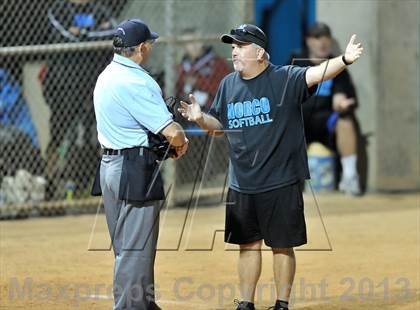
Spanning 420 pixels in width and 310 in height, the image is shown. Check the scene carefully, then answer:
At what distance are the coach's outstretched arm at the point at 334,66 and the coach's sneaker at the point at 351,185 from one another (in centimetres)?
599

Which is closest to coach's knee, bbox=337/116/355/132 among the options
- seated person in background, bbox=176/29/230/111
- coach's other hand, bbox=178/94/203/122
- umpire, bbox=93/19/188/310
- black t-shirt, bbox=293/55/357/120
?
black t-shirt, bbox=293/55/357/120

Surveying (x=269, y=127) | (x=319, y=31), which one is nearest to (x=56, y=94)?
(x=319, y=31)

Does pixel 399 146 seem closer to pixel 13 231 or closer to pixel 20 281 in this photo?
pixel 13 231

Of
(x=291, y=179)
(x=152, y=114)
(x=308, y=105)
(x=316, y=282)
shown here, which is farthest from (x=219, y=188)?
(x=152, y=114)

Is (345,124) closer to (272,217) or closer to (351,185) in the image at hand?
(351,185)

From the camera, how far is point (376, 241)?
32.4 ft

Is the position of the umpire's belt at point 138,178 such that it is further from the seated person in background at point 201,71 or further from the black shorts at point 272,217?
the seated person in background at point 201,71

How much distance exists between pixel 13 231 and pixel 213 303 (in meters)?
3.80

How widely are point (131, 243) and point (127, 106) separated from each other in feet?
2.86

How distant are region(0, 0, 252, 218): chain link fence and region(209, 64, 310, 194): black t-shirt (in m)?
4.76

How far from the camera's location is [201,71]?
12.9 m

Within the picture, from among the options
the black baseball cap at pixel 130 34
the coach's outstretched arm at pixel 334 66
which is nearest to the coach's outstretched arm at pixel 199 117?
the black baseball cap at pixel 130 34

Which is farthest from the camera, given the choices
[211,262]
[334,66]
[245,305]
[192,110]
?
[211,262]

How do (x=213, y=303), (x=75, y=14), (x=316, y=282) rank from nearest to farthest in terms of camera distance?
(x=213, y=303) < (x=316, y=282) < (x=75, y=14)
